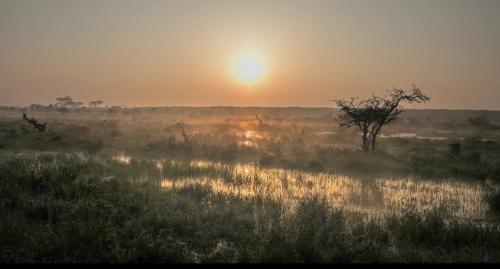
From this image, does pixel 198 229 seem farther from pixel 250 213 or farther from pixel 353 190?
pixel 353 190

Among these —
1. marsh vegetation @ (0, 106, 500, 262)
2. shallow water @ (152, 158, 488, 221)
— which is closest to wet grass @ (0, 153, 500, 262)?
marsh vegetation @ (0, 106, 500, 262)

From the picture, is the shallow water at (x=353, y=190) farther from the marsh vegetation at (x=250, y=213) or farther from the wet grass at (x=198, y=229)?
the wet grass at (x=198, y=229)

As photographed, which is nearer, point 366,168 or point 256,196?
point 256,196

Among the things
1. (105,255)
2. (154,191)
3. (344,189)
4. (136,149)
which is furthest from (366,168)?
(105,255)

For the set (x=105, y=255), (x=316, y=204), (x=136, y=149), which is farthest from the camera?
(x=136, y=149)

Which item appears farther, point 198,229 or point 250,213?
point 250,213

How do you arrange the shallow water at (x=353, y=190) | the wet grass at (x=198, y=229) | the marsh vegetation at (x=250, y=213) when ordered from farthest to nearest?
the shallow water at (x=353, y=190)
the marsh vegetation at (x=250, y=213)
the wet grass at (x=198, y=229)

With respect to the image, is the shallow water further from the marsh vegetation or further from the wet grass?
the wet grass

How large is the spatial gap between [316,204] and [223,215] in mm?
2032

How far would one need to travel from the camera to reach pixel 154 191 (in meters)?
13.0

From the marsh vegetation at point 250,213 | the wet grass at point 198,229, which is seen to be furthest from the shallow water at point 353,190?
the wet grass at point 198,229

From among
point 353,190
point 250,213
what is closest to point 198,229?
point 250,213

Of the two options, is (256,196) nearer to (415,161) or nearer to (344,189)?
(344,189)

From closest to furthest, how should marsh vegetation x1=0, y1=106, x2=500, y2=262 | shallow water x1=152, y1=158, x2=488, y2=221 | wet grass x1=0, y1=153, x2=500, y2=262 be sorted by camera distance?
wet grass x1=0, y1=153, x2=500, y2=262
marsh vegetation x1=0, y1=106, x2=500, y2=262
shallow water x1=152, y1=158, x2=488, y2=221
